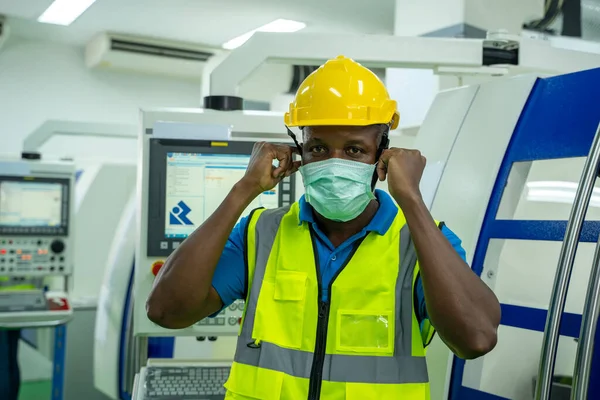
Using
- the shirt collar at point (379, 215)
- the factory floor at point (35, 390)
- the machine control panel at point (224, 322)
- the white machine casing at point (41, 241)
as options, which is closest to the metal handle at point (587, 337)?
the shirt collar at point (379, 215)

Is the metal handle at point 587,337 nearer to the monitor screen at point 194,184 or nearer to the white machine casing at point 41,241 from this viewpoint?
the monitor screen at point 194,184

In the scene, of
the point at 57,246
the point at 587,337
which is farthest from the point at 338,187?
the point at 57,246

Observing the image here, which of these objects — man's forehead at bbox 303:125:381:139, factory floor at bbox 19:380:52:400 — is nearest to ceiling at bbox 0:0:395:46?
factory floor at bbox 19:380:52:400

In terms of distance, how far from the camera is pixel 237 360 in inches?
64.7

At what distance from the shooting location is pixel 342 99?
1.65 meters

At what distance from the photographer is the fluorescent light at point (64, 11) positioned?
288 inches

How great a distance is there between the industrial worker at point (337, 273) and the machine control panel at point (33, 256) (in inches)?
115

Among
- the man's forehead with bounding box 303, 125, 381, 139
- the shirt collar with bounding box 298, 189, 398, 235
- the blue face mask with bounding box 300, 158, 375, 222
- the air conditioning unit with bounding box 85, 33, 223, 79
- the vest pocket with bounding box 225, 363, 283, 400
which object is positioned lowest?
the vest pocket with bounding box 225, 363, 283, 400

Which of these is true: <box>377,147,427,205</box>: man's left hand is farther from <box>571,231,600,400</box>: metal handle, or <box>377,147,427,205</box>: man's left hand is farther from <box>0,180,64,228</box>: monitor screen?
<box>0,180,64,228</box>: monitor screen

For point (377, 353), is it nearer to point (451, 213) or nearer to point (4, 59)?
point (451, 213)

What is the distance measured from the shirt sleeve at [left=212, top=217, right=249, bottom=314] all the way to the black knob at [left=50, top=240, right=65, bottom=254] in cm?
292

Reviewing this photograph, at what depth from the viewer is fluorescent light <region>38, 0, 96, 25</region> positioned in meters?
7.32

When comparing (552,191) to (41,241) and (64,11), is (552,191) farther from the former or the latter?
(64,11)

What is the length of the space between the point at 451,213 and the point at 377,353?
78 centimetres
